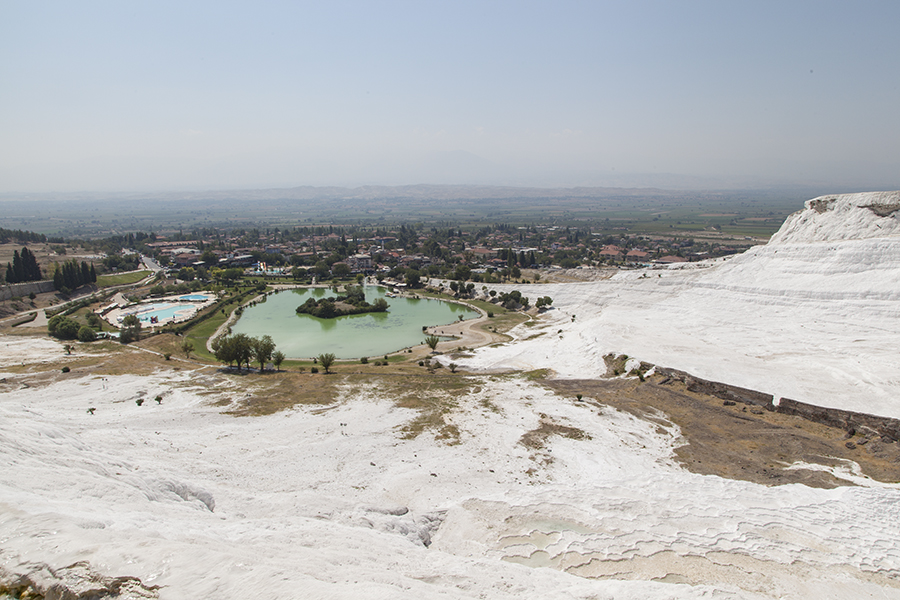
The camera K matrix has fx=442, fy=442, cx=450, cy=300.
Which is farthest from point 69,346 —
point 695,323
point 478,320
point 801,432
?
point 695,323

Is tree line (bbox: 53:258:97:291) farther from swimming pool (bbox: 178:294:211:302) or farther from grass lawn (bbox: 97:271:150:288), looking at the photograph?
swimming pool (bbox: 178:294:211:302)

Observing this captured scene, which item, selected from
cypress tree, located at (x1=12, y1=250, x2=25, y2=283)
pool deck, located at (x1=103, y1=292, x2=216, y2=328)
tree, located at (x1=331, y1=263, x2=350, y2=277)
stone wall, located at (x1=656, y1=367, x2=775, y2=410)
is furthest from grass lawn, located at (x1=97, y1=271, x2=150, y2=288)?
stone wall, located at (x1=656, y1=367, x2=775, y2=410)

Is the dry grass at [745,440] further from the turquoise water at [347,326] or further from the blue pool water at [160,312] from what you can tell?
the blue pool water at [160,312]

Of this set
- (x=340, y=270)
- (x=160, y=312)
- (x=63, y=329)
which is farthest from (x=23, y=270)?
(x=340, y=270)

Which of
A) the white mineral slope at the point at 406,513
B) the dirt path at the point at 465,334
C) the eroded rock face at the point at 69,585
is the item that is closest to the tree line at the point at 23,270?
the white mineral slope at the point at 406,513

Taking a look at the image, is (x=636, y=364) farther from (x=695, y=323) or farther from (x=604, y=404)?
(x=695, y=323)

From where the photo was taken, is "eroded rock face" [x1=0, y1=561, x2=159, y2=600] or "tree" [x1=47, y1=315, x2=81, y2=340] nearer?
"eroded rock face" [x1=0, y1=561, x2=159, y2=600]

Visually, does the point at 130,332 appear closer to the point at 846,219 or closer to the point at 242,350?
the point at 242,350
